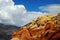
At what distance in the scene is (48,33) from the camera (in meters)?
83.3

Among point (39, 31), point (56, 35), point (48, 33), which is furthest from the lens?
point (39, 31)

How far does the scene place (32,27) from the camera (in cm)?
11088

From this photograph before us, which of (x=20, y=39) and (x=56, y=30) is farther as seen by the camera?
(x=20, y=39)

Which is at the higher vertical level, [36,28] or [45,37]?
[36,28]

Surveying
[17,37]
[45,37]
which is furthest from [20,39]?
[45,37]

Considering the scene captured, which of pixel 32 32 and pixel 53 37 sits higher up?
pixel 32 32

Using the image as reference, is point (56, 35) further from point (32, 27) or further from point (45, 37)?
point (32, 27)

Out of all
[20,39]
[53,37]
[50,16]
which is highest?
[50,16]

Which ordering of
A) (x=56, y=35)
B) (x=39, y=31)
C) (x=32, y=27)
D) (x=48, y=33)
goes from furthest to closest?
(x=32, y=27)
(x=39, y=31)
(x=48, y=33)
(x=56, y=35)

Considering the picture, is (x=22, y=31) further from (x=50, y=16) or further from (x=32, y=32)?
(x=50, y=16)

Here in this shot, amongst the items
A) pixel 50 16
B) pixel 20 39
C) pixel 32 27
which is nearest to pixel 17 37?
pixel 20 39

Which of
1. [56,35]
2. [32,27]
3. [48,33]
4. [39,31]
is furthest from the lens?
[32,27]

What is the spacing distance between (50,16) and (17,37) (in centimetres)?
2383

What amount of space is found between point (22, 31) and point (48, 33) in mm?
→ 29149
